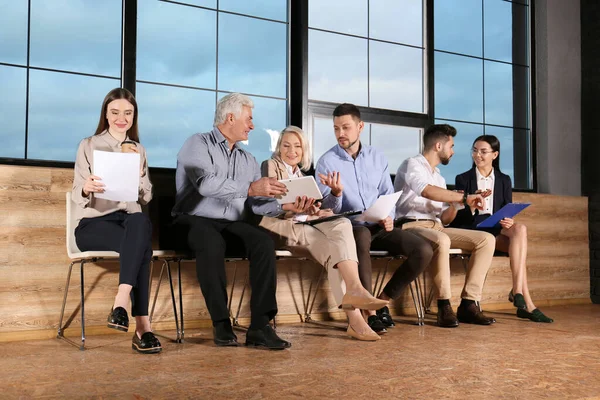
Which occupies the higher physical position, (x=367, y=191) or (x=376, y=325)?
(x=367, y=191)

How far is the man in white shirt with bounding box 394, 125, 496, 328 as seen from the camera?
391 cm

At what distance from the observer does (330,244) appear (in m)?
3.34

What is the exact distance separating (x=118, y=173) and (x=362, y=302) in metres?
1.22

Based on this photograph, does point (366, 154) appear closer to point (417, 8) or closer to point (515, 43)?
point (417, 8)

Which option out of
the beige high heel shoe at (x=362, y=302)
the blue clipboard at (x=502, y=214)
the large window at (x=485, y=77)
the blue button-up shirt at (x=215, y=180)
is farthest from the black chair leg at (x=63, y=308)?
the large window at (x=485, y=77)

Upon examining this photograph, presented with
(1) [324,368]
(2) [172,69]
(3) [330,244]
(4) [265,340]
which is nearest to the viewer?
(1) [324,368]

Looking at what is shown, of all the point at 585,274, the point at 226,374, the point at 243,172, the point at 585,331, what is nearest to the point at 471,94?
the point at 585,274

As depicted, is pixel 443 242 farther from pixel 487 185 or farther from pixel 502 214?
pixel 487 185

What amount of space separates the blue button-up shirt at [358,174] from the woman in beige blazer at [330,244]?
17 centimetres

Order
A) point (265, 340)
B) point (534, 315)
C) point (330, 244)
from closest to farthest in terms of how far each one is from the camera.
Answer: point (265, 340) → point (330, 244) → point (534, 315)

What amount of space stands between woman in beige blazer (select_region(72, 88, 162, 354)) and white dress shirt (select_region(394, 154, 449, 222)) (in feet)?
5.32

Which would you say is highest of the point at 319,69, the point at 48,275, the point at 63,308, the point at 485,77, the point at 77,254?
the point at 485,77

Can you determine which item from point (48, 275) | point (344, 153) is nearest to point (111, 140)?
point (48, 275)

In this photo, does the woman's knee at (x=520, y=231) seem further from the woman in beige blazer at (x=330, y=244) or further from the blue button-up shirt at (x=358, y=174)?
the woman in beige blazer at (x=330, y=244)
